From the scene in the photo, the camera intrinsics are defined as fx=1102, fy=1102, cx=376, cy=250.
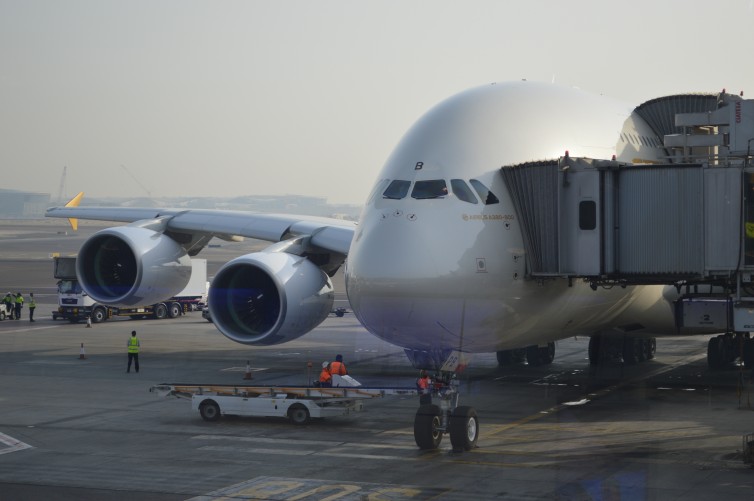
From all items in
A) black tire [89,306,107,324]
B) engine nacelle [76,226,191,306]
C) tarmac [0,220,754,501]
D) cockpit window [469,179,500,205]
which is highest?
cockpit window [469,179,500,205]

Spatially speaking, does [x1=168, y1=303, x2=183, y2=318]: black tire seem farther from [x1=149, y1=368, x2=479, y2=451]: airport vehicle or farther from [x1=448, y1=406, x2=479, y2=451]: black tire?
[x1=448, y1=406, x2=479, y2=451]: black tire

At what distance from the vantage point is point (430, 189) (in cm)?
1970

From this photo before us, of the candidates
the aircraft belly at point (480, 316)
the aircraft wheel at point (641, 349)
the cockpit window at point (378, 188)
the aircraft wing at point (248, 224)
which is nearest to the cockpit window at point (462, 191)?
the cockpit window at point (378, 188)

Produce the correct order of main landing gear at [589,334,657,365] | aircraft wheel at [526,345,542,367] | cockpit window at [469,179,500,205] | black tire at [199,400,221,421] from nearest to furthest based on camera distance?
1. cockpit window at [469,179,500,205]
2. black tire at [199,400,221,421]
3. main landing gear at [589,334,657,365]
4. aircraft wheel at [526,345,542,367]

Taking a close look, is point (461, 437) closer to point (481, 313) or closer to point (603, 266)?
point (481, 313)

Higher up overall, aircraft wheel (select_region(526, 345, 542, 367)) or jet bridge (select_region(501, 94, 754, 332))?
jet bridge (select_region(501, 94, 754, 332))

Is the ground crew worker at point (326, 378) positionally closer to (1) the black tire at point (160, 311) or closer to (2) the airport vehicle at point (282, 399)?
(2) the airport vehicle at point (282, 399)

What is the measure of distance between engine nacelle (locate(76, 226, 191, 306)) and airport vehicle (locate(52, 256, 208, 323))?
10.6 meters

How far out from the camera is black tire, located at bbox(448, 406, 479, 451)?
19.3 metres

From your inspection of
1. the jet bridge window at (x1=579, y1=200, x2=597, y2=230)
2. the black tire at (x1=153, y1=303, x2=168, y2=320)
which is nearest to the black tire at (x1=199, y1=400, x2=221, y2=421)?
the jet bridge window at (x1=579, y1=200, x2=597, y2=230)

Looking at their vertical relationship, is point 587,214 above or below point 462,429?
above

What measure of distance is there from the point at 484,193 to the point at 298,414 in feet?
21.6

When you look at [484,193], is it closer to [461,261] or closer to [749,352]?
[461,261]

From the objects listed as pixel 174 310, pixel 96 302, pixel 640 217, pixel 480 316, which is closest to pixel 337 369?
pixel 480 316
